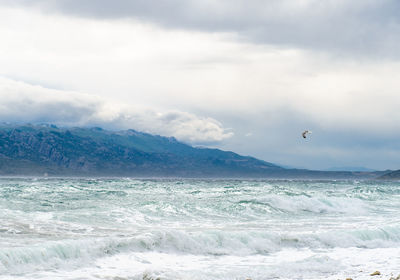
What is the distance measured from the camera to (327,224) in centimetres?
2889

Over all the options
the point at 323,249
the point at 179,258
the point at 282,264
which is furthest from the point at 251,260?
the point at 323,249

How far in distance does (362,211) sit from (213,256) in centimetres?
2291

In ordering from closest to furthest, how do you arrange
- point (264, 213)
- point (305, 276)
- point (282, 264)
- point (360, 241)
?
point (305, 276), point (282, 264), point (360, 241), point (264, 213)

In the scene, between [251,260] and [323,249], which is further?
[323,249]

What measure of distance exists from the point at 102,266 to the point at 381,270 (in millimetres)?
9646

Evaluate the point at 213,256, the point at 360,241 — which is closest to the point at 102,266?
the point at 213,256

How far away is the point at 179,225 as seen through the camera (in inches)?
1066

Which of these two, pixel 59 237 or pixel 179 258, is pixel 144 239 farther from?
pixel 59 237

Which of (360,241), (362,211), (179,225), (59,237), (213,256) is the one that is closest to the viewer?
(213,256)

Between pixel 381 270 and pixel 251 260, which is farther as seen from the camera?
pixel 251 260

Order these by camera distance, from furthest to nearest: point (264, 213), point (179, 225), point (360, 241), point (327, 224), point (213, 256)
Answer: point (264, 213), point (327, 224), point (179, 225), point (360, 241), point (213, 256)

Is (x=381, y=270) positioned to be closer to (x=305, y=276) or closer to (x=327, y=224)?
(x=305, y=276)

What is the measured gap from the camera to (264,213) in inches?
1367

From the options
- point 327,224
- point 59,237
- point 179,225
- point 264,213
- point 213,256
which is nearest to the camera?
point 213,256
